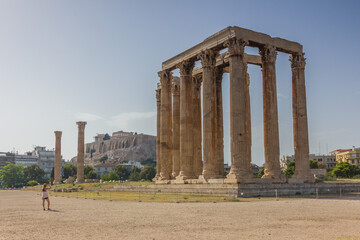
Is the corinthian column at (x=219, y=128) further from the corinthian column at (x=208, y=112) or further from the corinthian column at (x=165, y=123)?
the corinthian column at (x=165, y=123)

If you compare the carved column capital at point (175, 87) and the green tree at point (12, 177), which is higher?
the carved column capital at point (175, 87)

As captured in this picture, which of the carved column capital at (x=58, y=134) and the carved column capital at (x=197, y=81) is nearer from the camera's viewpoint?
the carved column capital at (x=197, y=81)

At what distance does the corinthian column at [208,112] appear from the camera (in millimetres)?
40719

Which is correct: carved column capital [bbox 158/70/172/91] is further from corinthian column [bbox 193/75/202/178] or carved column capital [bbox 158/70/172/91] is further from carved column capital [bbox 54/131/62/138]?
carved column capital [bbox 54/131/62/138]

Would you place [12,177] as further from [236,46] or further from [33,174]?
[236,46]

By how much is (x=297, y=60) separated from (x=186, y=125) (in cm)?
1449

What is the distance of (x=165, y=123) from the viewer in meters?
50.9

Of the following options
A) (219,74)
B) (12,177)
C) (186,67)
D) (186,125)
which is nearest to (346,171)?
(219,74)

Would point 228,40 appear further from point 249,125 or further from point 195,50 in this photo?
point 249,125

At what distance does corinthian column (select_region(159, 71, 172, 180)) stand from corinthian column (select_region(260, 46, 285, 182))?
576 inches

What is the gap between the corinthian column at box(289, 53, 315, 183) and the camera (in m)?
40.6

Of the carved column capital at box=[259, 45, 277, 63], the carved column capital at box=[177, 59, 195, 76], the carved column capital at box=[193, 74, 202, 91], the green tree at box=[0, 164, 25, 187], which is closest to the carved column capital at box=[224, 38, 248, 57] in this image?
the carved column capital at box=[259, 45, 277, 63]

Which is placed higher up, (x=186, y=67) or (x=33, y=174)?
(x=186, y=67)

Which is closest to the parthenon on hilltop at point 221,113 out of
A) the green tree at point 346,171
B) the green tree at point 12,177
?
the green tree at point 346,171
